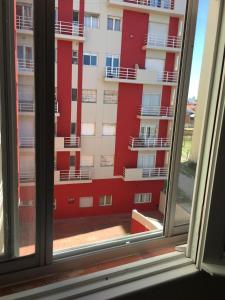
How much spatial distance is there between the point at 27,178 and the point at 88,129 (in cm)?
144

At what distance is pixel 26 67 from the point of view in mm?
615

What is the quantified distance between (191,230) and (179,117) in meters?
0.39

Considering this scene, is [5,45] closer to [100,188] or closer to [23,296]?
[23,296]

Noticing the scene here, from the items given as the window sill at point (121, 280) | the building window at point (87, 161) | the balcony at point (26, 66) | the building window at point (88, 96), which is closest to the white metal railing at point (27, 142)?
the balcony at point (26, 66)

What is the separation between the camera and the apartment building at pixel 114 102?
1.73 m

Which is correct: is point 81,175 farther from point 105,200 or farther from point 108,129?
point 108,129

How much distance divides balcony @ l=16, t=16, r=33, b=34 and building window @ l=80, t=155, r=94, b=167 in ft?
4.98

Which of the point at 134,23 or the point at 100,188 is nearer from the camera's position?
the point at 134,23

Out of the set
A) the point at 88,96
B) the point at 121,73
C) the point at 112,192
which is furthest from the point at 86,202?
the point at 121,73

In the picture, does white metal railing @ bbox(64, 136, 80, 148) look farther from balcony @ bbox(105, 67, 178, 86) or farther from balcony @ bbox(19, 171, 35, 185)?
balcony @ bbox(19, 171, 35, 185)

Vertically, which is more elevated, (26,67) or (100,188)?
(26,67)

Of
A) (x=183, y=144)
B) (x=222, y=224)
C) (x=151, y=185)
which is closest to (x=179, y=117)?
(x=183, y=144)

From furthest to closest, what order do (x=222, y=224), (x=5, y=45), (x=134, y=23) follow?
(x=134, y=23) → (x=222, y=224) → (x=5, y=45)

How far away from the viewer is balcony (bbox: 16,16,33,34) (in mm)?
590
